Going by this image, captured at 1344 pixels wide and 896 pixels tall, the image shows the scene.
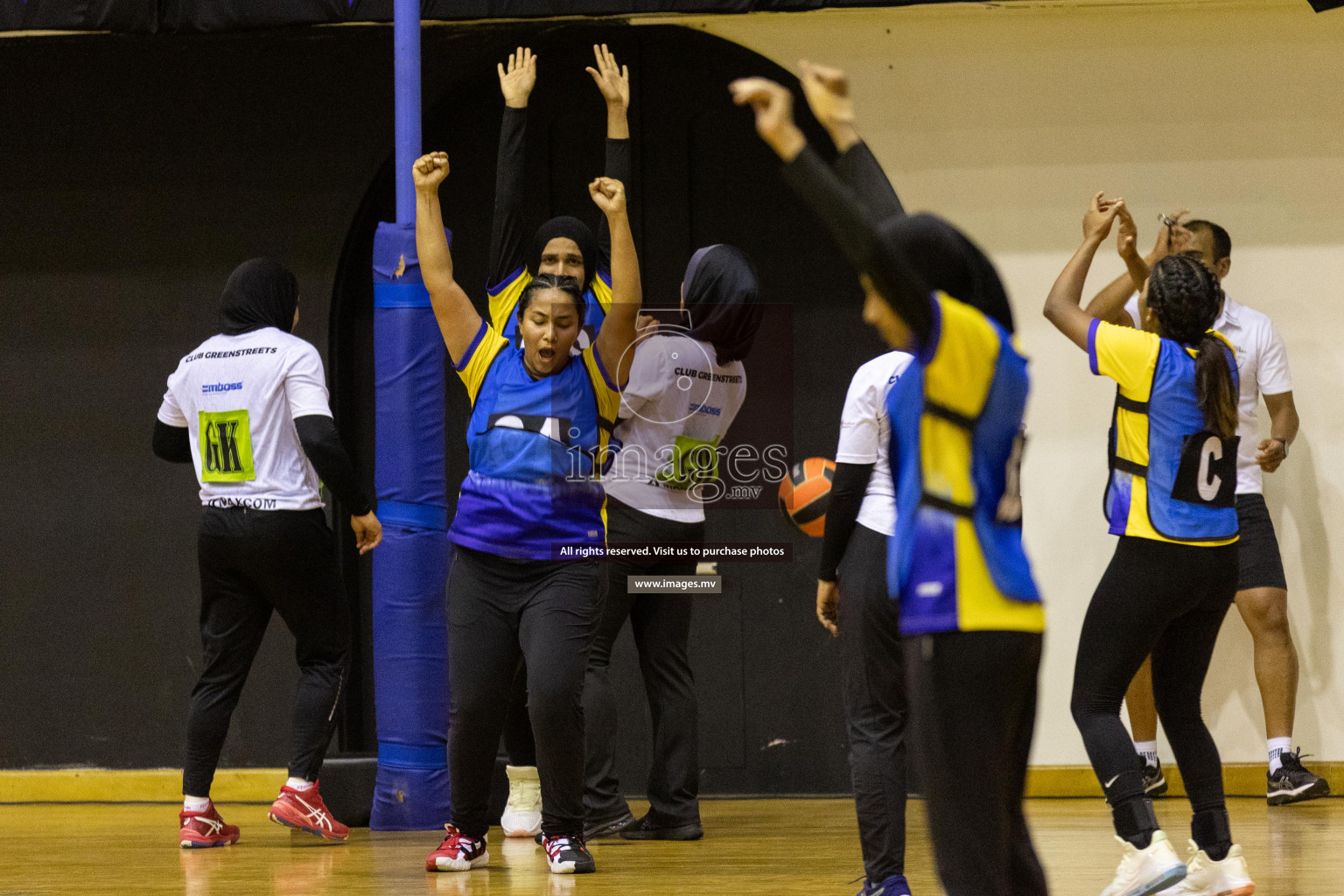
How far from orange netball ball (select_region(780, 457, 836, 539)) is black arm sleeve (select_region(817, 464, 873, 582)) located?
426mm

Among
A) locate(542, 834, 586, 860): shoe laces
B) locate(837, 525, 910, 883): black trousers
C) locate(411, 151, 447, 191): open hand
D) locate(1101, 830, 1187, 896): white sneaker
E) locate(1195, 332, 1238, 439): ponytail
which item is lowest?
locate(542, 834, 586, 860): shoe laces

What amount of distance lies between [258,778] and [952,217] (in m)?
3.93

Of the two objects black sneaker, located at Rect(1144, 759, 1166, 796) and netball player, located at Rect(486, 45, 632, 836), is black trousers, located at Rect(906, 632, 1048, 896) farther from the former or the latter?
black sneaker, located at Rect(1144, 759, 1166, 796)

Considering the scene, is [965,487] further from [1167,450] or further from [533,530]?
[533,530]

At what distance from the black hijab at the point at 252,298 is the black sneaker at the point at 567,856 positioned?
7.00 feet

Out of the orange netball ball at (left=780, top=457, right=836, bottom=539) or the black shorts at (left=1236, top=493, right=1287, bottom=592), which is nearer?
the orange netball ball at (left=780, top=457, right=836, bottom=539)

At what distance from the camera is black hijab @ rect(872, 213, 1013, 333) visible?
2.44m

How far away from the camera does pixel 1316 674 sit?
6.03 meters

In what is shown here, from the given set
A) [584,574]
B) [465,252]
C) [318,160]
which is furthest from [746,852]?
[318,160]

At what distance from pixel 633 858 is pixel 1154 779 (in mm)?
2383

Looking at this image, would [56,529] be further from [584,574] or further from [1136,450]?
[1136,450]

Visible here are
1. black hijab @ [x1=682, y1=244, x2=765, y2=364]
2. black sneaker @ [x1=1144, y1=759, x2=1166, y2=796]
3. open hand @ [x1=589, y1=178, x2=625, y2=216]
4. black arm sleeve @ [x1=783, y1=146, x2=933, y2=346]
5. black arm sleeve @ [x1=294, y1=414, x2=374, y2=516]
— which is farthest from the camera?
black sneaker @ [x1=1144, y1=759, x2=1166, y2=796]

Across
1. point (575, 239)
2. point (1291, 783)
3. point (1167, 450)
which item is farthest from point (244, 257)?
point (1291, 783)

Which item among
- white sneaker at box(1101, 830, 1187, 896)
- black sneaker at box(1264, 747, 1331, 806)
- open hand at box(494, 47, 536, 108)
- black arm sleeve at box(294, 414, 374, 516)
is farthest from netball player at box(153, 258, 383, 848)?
black sneaker at box(1264, 747, 1331, 806)
